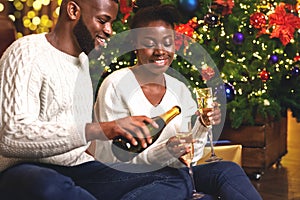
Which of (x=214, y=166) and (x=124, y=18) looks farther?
(x=124, y=18)

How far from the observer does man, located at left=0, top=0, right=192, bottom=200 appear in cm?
127

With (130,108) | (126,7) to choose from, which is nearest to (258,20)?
(126,7)

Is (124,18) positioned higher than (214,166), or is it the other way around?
(124,18)

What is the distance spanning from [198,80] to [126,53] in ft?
1.37

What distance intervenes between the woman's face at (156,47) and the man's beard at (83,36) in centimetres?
45

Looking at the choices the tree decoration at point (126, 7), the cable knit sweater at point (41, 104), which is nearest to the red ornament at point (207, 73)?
the tree decoration at point (126, 7)

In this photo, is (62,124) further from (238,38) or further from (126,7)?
(238,38)

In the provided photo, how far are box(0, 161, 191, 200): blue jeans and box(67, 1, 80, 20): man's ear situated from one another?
42 centimetres

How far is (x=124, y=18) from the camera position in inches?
104

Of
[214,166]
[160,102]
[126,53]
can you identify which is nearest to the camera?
[214,166]

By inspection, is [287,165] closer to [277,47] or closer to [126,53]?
[277,47]

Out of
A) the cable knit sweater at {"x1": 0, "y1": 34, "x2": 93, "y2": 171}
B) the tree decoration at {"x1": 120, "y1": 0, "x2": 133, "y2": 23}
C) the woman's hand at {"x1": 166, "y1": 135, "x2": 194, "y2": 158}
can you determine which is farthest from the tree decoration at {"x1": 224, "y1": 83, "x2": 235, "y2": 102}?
the cable knit sweater at {"x1": 0, "y1": 34, "x2": 93, "y2": 171}

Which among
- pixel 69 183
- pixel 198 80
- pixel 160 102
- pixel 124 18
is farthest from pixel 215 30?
pixel 69 183

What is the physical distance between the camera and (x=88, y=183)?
1.51m
